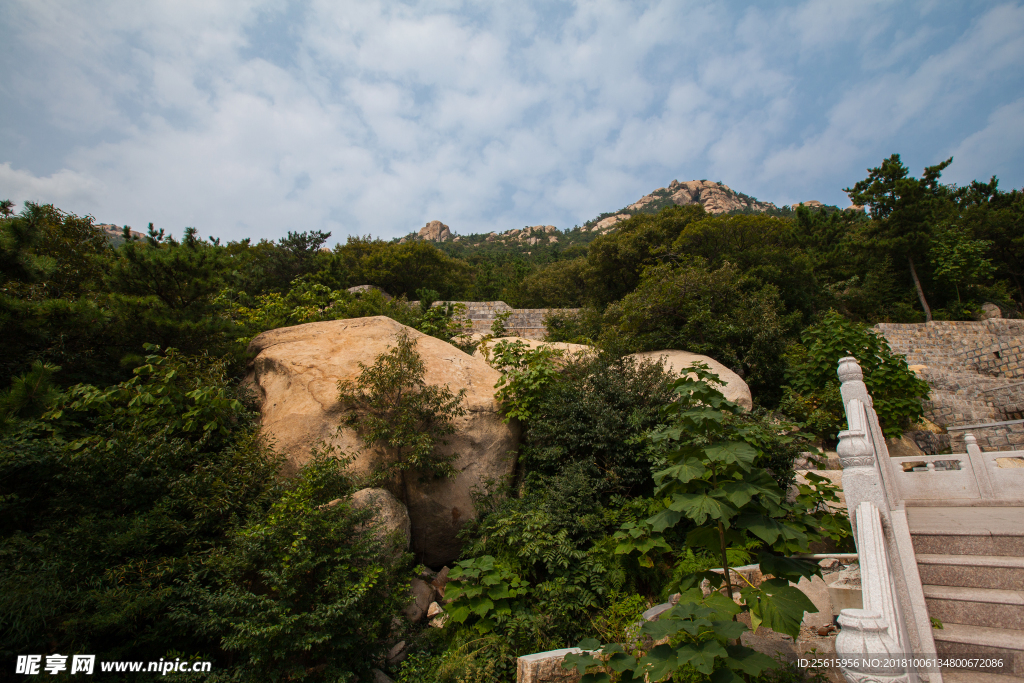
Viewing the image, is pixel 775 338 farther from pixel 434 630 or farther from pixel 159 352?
pixel 159 352

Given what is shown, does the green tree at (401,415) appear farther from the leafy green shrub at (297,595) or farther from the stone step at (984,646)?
the stone step at (984,646)

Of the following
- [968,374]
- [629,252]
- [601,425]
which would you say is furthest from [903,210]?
[601,425]

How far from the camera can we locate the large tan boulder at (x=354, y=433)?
586cm

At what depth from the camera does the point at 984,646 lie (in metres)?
2.88

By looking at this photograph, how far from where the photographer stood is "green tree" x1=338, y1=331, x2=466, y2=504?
19.1 feet

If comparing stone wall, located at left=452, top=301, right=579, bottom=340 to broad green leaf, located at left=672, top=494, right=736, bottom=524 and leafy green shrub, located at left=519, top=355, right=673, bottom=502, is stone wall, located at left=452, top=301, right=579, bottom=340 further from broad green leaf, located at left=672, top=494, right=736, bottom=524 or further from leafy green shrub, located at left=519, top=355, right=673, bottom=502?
broad green leaf, located at left=672, top=494, right=736, bottom=524

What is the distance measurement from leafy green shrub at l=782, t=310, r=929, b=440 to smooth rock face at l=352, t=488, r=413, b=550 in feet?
23.6

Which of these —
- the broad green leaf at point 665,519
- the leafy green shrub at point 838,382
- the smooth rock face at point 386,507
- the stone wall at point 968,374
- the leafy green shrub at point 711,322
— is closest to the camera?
the broad green leaf at point 665,519

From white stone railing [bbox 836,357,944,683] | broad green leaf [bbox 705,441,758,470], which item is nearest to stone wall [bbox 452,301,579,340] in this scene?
white stone railing [bbox 836,357,944,683]

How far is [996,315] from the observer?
18484mm

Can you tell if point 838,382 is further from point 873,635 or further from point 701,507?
point 873,635

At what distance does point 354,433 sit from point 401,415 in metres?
0.72

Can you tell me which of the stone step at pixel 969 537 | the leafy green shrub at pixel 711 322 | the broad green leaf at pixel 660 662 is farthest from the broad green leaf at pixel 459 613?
the leafy green shrub at pixel 711 322

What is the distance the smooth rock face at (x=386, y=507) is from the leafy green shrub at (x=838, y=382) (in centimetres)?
719
